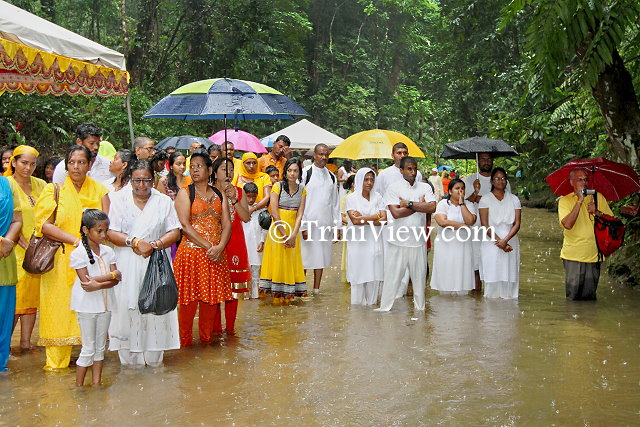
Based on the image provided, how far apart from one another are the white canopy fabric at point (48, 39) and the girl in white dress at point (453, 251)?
16.3 feet

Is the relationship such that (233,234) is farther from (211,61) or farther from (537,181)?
(211,61)

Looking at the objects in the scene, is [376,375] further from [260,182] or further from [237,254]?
[260,182]

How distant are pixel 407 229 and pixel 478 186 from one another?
2.27 meters

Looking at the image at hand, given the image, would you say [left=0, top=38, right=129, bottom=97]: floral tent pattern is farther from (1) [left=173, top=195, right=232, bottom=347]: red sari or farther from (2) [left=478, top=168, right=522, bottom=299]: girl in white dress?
(2) [left=478, top=168, right=522, bottom=299]: girl in white dress

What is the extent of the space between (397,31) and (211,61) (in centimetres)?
1706

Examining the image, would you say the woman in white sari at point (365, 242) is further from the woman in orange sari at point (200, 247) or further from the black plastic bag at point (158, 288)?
the black plastic bag at point (158, 288)

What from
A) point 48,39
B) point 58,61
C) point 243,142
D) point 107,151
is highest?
point 48,39

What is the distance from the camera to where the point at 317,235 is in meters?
11.4

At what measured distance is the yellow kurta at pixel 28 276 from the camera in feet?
25.2

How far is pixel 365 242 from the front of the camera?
35.2 ft

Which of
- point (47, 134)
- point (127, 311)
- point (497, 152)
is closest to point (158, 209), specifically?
point (127, 311)

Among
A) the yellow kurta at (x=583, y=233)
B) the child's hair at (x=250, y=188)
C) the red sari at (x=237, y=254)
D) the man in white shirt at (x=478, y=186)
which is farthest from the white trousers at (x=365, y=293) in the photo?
the yellow kurta at (x=583, y=233)

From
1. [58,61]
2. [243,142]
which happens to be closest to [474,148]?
[243,142]

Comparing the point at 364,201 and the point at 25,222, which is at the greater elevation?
the point at 364,201
